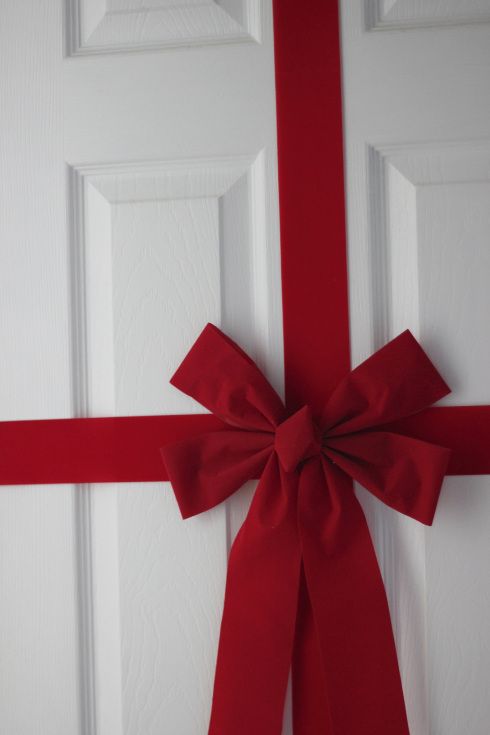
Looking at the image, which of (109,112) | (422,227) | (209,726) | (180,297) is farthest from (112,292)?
(209,726)

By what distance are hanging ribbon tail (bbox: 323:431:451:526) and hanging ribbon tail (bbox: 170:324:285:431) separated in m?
0.08

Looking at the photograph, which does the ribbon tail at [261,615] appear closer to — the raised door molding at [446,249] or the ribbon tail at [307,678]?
the ribbon tail at [307,678]

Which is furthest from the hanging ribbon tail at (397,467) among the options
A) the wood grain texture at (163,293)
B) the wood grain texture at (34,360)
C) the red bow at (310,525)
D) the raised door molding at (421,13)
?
the raised door molding at (421,13)

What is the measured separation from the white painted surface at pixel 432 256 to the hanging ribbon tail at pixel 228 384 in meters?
0.11

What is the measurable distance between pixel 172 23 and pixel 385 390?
46 centimetres

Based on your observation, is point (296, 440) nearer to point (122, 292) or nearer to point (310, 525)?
point (310, 525)

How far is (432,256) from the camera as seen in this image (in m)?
0.59

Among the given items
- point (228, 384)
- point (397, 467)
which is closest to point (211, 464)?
point (228, 384)

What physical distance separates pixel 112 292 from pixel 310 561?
1.16 ft

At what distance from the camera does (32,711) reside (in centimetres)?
61

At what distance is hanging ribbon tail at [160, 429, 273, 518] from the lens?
21.9 inches

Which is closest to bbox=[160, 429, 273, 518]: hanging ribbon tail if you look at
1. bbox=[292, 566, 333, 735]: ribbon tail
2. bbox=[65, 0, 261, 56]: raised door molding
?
bbox=[292, 566, 333, 735]: ribbon tail

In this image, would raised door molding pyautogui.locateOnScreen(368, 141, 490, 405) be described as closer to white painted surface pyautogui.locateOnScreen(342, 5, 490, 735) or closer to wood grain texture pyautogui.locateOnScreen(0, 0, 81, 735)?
white painted surface pyautogui.locateOnScreen(342, 5, 490, 735)

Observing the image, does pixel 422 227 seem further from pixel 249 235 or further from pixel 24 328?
pixel 24 328
